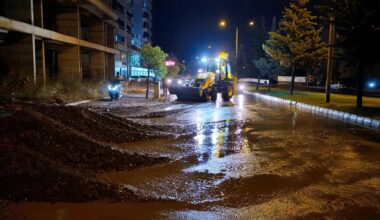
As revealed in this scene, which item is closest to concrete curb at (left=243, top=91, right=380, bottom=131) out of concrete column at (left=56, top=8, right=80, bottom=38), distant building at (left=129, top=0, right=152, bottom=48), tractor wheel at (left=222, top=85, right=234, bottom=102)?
tractor wheel at (left=222, top=85, right=234, bottom=102)

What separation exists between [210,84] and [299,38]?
895 cm

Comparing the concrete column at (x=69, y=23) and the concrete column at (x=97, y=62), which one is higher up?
the concrete column at (x=69, y=23)

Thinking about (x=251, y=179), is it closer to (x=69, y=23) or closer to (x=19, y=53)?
(x=19, y=53)

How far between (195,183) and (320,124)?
989 cm

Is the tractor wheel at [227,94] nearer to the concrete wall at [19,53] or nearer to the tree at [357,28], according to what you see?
the tree at [357,28]

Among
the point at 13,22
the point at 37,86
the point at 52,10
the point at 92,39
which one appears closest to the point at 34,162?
the point at 37,86

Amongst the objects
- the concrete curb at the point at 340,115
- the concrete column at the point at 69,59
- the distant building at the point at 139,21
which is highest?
the distant building at the point at 139,21

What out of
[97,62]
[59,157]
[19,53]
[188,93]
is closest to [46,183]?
[59,157]

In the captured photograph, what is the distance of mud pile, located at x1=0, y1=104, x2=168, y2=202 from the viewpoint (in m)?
5.92

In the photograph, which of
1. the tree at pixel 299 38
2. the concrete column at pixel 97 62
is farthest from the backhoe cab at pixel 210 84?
the concrete column at pixel 97 62

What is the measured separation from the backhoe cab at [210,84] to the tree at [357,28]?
958 cm

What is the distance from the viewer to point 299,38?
30.7m

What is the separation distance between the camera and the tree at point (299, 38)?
3012cm

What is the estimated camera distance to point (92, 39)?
4134cm
